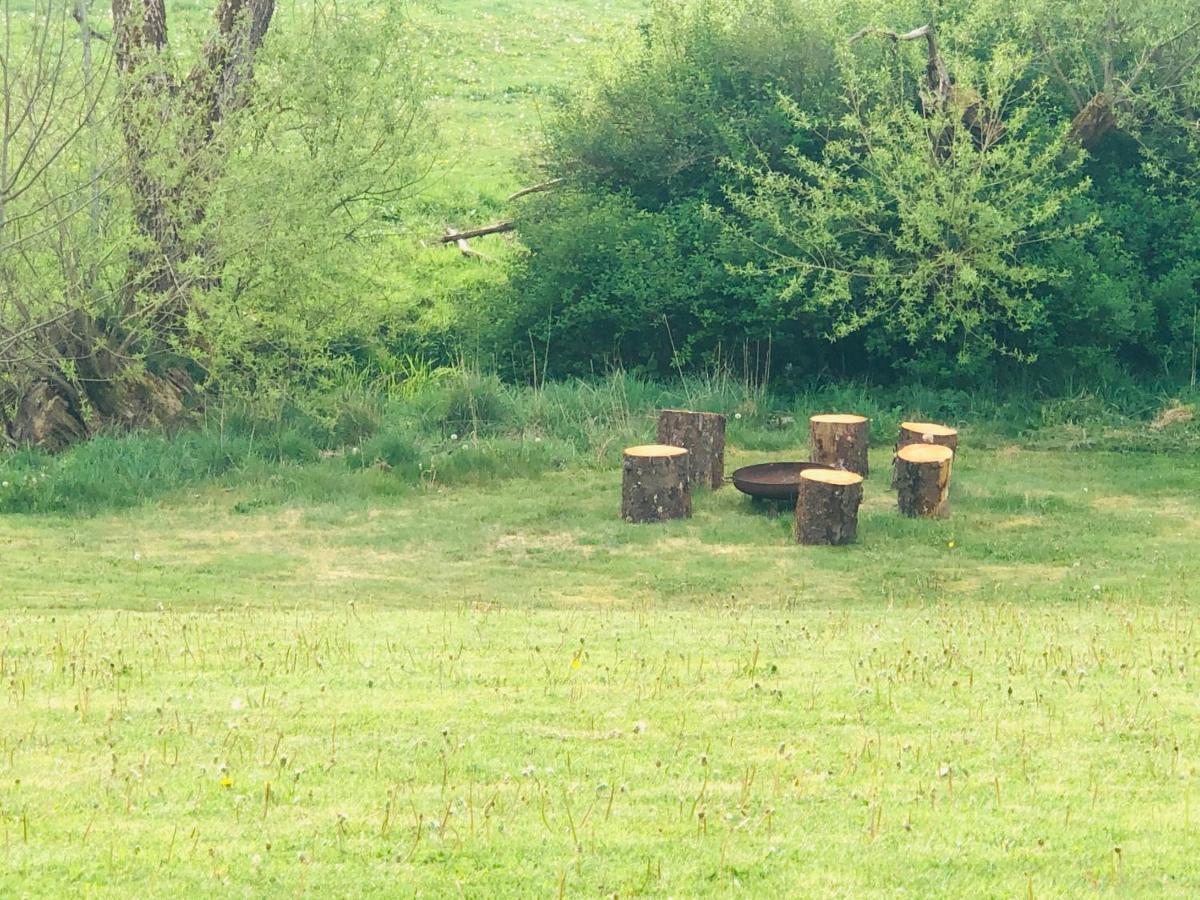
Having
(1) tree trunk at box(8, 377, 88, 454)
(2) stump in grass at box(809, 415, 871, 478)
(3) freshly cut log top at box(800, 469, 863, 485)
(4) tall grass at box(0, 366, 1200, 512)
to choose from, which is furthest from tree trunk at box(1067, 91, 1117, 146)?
(1) tree trunk at box(8, 377, 88, 454)

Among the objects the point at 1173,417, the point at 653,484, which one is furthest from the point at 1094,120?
the point at 653,484

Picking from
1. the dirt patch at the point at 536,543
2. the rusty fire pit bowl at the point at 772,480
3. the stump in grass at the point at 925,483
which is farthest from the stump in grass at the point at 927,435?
the dirt patch at the point at 536,543

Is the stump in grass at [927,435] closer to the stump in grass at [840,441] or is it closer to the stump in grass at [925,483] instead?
the stump in grass at [840,441]

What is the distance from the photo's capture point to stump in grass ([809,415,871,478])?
648 inches

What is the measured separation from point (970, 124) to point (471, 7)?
26.1 meters

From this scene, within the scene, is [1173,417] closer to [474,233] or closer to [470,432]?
[470,432]

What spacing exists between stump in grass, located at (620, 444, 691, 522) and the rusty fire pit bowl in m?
0.65

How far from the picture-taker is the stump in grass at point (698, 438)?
1641cm

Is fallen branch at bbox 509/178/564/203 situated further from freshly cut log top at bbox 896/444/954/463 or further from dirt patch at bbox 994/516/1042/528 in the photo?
dirt patch at bbox 994/516/1042/528

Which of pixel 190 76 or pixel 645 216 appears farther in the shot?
pixel 645 216

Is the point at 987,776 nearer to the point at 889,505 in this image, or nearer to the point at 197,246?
the point at 889,505

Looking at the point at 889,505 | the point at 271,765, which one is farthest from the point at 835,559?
the point at 271,765

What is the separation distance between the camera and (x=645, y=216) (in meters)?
21.7

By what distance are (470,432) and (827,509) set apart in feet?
17.7
